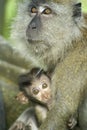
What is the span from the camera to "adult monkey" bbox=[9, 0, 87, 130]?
472cm

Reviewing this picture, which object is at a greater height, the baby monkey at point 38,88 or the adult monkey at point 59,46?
the adult monkey at point 59,46

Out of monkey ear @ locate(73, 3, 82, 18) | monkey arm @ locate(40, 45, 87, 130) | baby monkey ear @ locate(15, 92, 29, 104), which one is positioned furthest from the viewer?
baby monkey ear @ locate(15, 92, 29, 104)

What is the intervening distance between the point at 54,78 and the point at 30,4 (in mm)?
1002

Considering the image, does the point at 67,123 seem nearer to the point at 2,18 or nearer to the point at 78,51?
the point at 78,51

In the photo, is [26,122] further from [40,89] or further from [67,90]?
[67,90]

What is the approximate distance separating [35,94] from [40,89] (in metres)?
0.09

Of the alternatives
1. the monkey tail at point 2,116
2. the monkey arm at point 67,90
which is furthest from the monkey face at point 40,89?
the monkey tail at point 2,116

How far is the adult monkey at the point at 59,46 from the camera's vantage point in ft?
15.5

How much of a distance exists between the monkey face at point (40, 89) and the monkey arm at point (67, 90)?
51 centimetres

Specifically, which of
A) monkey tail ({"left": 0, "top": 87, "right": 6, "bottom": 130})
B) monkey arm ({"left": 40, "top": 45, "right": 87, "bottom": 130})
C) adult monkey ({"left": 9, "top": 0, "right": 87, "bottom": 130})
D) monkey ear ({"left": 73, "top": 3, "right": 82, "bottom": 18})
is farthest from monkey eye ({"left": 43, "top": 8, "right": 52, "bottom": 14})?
monkey tail ({"left": 0, "top": 87, "right": 6, "bottom": 130})

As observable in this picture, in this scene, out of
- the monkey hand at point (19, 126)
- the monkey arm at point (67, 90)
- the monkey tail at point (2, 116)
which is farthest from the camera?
the monkey tail at point (2, 116)

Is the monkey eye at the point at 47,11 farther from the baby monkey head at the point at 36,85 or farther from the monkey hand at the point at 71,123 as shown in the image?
the monkey hand at the point at 71,123

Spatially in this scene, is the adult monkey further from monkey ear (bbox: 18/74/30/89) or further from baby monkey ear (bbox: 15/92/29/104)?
baby monkey ear (bbox: 15/92/29/104)

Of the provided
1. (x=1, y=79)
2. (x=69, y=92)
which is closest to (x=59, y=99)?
(x=69, y=92)
